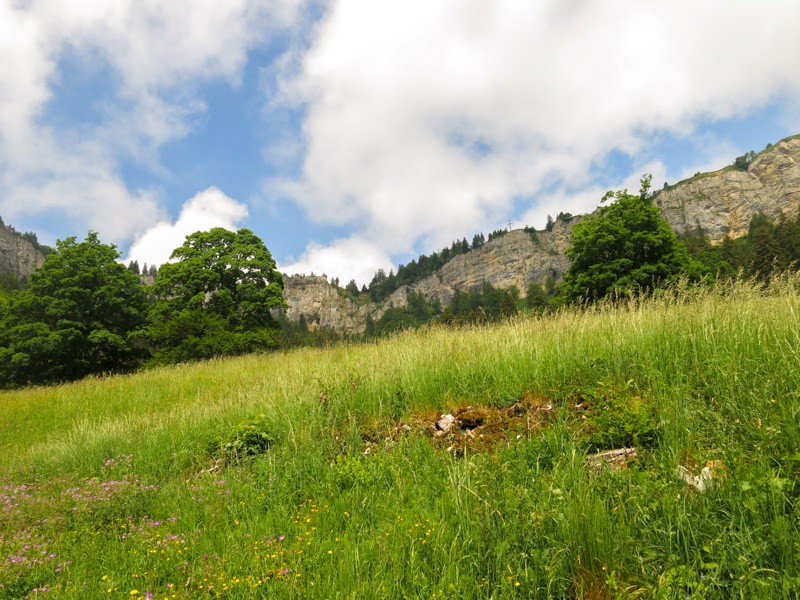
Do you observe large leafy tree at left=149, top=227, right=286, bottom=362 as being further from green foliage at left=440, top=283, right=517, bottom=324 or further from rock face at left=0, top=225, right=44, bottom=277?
rock face at left=0, top=225, right=44, bottom=277

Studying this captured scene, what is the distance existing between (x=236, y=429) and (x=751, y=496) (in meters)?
5.29

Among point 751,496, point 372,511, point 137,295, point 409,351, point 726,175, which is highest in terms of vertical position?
point 726,175

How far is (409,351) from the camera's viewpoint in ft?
22.6

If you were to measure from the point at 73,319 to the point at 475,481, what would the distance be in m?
32.3

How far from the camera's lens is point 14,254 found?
7407 inches

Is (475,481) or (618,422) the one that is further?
(618,422)

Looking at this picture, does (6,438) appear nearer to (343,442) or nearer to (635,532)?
(343,442)

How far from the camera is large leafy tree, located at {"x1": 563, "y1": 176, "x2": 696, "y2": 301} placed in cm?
2436

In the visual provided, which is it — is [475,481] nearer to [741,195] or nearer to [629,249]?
[629,249]

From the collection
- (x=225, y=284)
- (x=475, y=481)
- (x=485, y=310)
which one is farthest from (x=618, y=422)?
(x=225, y=284)

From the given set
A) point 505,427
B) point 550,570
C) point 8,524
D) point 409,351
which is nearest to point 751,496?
point 550,570

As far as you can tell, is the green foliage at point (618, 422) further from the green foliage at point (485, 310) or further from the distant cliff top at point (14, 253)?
the distant cliff top at point (14, 253)

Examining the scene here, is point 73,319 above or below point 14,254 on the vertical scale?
below

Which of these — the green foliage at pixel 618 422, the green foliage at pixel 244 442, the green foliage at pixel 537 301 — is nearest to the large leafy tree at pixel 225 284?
the green foliage at pixel 537 301
